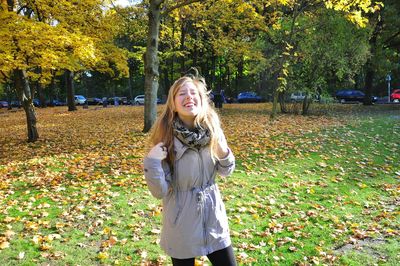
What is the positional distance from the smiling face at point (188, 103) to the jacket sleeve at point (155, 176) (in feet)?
1.42

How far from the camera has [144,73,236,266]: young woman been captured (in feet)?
8.34

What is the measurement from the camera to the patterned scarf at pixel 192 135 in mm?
2555

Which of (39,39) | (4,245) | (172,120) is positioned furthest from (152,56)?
(172,120)

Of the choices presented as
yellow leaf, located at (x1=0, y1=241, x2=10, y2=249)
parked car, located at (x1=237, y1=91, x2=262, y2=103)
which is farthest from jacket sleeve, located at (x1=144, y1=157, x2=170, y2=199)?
parked car, located at (x1=237, y1=91, x2=262, y2=103)

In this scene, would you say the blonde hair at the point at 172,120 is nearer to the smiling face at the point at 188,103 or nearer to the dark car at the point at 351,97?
the smiling face at the point at 188,103

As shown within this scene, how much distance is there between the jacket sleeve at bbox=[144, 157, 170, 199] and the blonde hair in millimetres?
172

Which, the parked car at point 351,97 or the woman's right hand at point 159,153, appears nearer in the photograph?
the woman's right hand at point 159,153

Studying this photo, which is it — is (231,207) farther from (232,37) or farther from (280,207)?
(232,37)

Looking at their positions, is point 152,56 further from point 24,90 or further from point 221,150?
point 221,150

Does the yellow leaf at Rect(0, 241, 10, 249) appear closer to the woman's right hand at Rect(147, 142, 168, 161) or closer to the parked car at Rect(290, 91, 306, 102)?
the woman's right hand at Rect(147, 142, 168, 161)

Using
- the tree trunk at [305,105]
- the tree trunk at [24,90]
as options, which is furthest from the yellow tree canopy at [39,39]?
the tree trunk at [305,105]

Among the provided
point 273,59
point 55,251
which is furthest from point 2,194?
point 273,59

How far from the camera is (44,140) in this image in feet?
44.5

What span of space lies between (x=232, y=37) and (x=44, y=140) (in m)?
14.8
